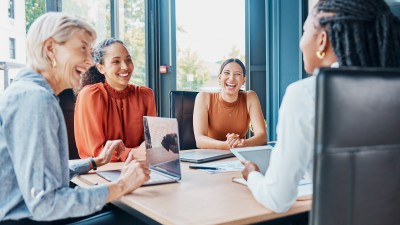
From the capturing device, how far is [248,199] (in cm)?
117

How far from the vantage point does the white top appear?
918mm

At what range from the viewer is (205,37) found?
4.56 m

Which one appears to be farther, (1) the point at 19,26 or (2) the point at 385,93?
(1) the point at 19,26

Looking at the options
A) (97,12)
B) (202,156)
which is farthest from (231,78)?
(97,12)

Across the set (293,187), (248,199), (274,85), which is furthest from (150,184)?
(274,85)

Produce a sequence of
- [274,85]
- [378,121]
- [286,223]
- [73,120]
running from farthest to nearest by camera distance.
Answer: [274,85] < [73,120] < [286,223] < [378,121]

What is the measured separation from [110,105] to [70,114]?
23cm

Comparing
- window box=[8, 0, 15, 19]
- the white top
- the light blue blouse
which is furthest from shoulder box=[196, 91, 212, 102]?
window box=[8, 0, 15, 19]

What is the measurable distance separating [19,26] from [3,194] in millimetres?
3195

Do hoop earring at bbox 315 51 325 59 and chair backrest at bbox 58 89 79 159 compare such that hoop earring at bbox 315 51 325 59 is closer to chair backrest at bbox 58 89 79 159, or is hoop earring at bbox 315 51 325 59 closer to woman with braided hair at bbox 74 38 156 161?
woman with braided hair at bbox 74 38 156 161

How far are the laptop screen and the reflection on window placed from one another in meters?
2.73

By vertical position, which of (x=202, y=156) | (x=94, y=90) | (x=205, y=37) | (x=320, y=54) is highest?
(x=205, y=37)

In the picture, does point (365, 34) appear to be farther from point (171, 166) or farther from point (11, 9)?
point (11, 9)

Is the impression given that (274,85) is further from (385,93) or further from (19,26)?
(385,93)
